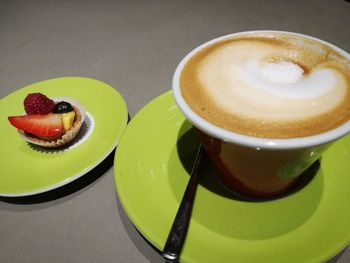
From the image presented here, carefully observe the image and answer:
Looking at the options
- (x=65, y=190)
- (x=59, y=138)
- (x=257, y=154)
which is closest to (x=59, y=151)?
(x=59, y=138)

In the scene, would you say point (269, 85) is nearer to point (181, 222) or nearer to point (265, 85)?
point (265, 85)

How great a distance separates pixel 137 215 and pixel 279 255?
28 cm

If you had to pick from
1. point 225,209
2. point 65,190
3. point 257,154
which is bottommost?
point 65,190

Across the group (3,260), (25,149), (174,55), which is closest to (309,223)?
(3,260)

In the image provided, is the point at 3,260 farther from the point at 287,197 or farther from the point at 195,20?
the point at 195,20

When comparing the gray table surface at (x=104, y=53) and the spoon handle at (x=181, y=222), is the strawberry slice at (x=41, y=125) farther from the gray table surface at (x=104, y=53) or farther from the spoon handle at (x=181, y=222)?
the spoon handle at (x=181, y=222)

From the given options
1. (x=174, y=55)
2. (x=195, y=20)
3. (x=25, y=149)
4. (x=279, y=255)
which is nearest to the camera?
(x=279, y=255)

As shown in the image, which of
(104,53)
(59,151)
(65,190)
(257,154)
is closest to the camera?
(257,154)

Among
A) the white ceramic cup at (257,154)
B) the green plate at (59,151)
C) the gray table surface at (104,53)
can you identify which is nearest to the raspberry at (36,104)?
the green plate at (59,151)

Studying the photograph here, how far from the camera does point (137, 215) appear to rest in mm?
605

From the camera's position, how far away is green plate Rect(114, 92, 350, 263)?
21.5 inches

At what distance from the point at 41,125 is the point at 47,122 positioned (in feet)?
0.07

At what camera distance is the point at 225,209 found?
65 centimetres

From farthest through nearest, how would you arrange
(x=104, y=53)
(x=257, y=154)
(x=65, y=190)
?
(x=104, y=53), (x=65, y=190), (x=257, y=154)
